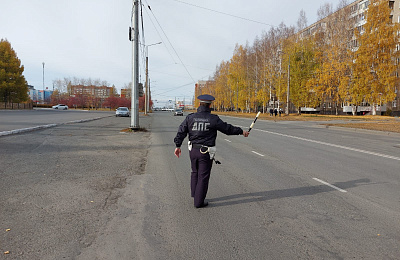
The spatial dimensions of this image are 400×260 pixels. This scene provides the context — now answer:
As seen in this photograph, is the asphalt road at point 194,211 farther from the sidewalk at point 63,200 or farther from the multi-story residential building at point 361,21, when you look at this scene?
the multi-story residential building at point 361,21

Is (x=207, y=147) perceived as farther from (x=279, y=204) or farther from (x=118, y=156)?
(x=118, y=156)

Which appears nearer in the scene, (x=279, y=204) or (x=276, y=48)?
(x=279, y=204)

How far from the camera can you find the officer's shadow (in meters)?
4.81

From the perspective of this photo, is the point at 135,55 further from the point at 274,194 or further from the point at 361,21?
the point at 361,21

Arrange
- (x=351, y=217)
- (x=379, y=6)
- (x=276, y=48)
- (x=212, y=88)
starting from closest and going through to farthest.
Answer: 1. (x=351, y=217)
2. (x=379, y=6)
3. (x=276, y=48)
4. (x=212, y=88)

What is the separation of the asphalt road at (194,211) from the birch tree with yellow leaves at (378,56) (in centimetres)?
3715

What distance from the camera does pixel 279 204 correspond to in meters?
4.69

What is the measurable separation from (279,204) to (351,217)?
1.04 metres

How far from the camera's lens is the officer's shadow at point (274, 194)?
481cm

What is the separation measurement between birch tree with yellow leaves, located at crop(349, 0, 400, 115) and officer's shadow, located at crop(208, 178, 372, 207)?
38.4 m

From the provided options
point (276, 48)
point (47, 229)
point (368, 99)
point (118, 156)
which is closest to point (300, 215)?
point (47, 229)

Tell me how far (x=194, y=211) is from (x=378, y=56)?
1754 inches

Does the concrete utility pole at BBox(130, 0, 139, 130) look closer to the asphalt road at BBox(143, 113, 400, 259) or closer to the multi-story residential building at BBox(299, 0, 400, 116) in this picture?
the asphalt road at BBox(143, 113, 400, 259)

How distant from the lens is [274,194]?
5230 millimetres
